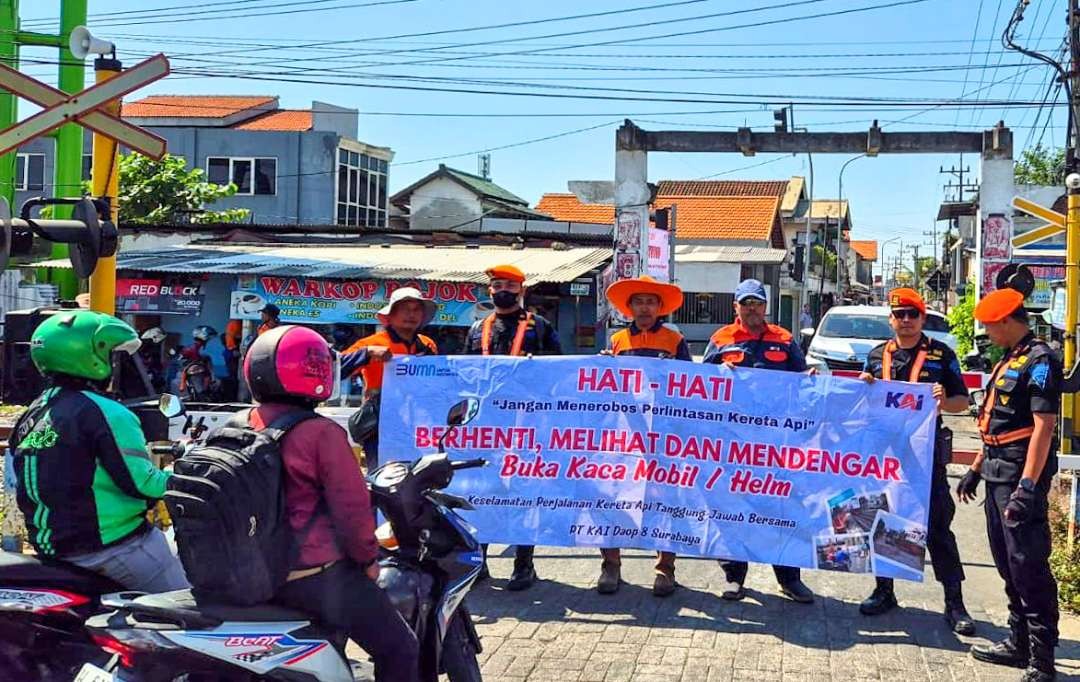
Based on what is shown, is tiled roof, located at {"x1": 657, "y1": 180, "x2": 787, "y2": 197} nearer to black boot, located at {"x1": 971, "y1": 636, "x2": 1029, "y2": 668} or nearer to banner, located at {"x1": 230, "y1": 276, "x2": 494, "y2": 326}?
banner, located at {"x1": 230, "y1": 276, "x2": 494, "y2": 326}

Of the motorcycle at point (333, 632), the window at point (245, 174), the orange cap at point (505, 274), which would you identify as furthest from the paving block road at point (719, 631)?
the window at point (245, 174)

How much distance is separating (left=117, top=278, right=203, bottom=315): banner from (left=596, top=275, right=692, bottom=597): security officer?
57.0 feet

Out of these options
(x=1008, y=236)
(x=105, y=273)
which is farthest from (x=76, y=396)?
(x=1008, y=236)

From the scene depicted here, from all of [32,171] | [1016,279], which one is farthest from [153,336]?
[32,171]

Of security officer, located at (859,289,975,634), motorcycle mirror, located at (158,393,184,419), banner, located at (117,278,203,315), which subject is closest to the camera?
motorcycle mirror, located at (158,393,184,419)

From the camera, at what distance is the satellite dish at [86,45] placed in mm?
6434

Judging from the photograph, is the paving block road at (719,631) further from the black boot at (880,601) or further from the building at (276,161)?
the building at (276,161)

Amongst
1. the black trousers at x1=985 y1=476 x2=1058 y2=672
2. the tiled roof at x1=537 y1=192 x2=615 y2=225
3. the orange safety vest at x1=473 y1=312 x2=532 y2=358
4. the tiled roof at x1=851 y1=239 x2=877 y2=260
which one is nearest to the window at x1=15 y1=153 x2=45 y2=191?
the tiled roof at x1=537 y1=192 x2=615 y2=225

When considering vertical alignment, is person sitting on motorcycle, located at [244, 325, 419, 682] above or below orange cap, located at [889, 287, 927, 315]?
below

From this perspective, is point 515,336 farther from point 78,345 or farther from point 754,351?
point 78,345

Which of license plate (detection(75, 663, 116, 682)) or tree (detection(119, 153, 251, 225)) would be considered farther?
tree (detection(119, 153, 251, 225))

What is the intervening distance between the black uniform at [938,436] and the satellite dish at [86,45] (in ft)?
15.6

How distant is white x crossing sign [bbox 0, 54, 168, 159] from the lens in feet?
19.2

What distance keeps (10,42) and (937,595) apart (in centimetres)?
2503
